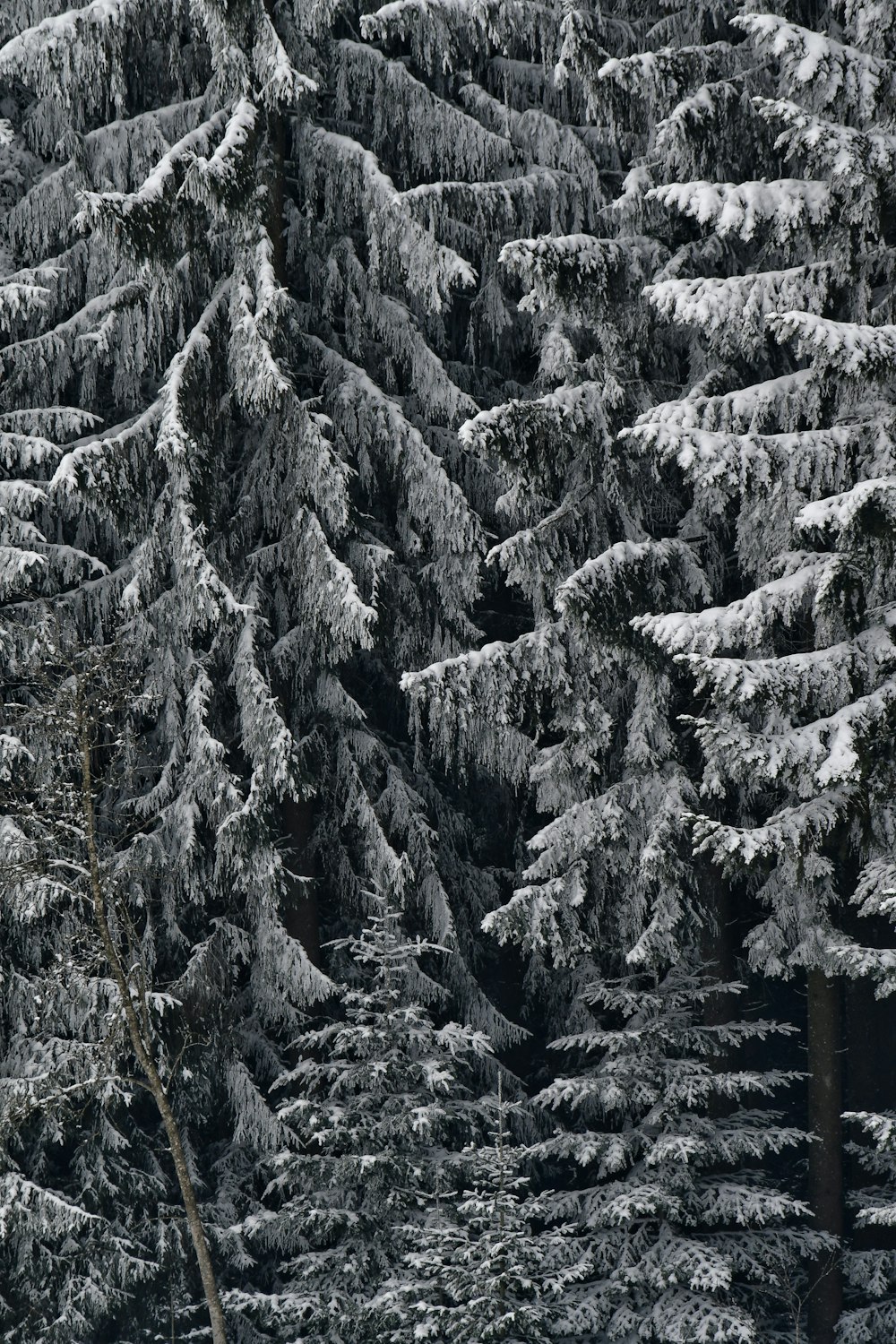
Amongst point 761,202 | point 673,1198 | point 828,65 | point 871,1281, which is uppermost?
point 828,65

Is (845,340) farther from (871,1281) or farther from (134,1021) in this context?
(871,1281)

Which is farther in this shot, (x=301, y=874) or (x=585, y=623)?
(x=301, y=874)

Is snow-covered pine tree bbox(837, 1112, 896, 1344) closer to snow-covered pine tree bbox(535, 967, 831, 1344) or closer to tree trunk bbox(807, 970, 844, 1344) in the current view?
tree trunk bbox(807, 970, 844, 1344)

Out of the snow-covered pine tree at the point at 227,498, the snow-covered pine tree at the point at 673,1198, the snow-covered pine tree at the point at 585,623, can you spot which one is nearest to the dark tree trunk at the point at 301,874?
the snow-covered pine tree at the point at 227,498

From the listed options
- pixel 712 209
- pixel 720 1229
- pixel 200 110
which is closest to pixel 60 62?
pixel 200 110

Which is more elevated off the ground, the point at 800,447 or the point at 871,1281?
the point at 800,447

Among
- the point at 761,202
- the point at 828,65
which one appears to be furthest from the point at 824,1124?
the point at 828,65

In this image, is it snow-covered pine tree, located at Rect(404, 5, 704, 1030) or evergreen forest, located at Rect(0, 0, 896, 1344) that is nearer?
evergreen forest, located at Rect(0, 0, 896, 1344)

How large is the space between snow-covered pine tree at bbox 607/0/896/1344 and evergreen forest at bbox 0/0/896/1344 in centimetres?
5

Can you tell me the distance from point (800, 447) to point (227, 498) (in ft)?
19.9

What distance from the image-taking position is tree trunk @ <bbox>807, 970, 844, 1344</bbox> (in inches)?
486

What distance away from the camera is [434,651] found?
1305 cm

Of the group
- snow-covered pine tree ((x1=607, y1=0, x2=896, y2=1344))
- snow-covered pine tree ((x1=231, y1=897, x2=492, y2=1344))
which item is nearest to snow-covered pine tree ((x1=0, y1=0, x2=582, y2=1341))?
snow-covered pine tree ((x1=231, y1=897, x2=492, y2=1344))

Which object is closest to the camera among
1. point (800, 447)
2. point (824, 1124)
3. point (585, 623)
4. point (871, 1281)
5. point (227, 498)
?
point (800, 447)
